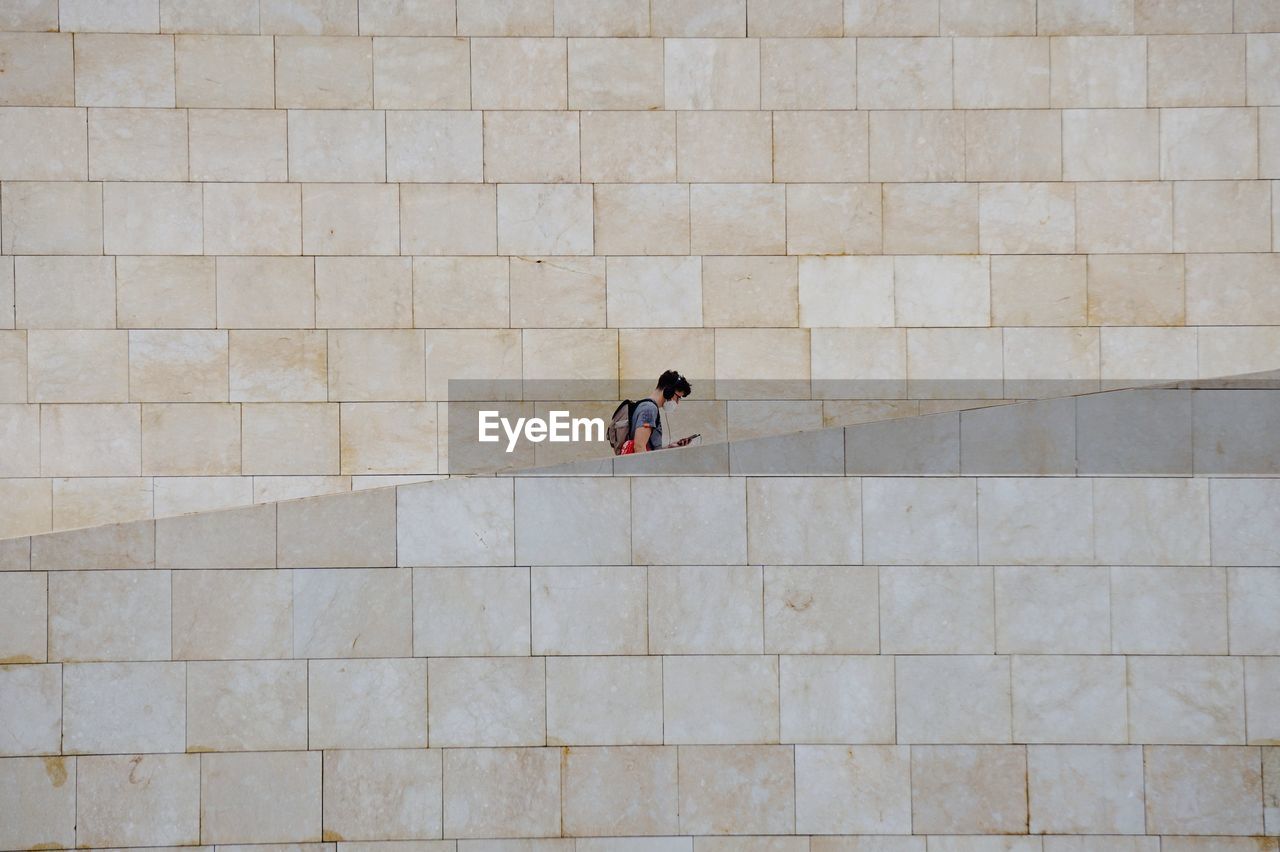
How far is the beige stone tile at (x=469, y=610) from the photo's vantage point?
21.4 feet

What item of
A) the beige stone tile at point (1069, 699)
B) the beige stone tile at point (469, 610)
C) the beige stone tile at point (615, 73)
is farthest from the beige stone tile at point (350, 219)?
the beige stone tile at point (1069, 699)

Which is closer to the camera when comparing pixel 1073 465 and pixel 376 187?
pixel 1073 465

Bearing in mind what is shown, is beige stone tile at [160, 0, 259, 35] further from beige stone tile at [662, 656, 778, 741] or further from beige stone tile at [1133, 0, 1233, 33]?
beige stone tile at [1133, 0, 1233, 33]

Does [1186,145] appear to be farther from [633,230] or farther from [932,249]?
[633,230]

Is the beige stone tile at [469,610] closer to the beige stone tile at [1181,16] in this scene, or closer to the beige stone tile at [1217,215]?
the beige stone tile at [1217,215]

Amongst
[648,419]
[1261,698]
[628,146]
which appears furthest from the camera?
[628,146]

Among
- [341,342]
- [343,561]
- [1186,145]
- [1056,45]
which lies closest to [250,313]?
[341,342]

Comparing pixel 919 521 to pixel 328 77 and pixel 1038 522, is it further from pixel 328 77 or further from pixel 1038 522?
pixel 328 77

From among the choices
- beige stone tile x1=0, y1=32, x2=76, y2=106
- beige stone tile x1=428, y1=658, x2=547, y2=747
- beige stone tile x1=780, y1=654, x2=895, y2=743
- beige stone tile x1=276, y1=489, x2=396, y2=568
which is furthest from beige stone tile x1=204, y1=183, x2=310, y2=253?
beige stone tile x1=780, y1=654, x2=895, y2=743

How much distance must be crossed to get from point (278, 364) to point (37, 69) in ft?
12.0

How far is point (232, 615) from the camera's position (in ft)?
21.3

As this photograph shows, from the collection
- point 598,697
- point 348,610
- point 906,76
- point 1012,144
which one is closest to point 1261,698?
point 1012,144

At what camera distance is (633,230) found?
772 centimetres

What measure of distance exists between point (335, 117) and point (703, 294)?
3938mm
